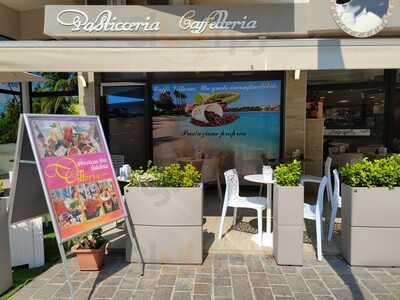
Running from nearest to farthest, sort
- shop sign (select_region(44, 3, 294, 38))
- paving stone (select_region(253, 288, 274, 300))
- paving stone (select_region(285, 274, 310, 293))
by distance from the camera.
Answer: paving stone (select_region(253, 288, 274, 300)) → paving stone (select_region(285, 274, 310, 293)) → shop sign (select_region(44, 3, 294, 38))

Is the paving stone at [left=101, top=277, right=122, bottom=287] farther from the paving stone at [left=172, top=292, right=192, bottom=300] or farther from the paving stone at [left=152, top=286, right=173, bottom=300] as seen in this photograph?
the paving stone at [left=172, top=292, right=192, bottom=300]

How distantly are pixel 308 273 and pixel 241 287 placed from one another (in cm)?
81

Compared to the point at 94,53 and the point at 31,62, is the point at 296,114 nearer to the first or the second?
the point at 94,53

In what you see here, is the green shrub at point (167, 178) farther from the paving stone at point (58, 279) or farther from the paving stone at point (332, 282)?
the paving stone at point (332, 282)

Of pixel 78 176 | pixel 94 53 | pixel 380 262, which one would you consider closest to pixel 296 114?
pixel 380 262

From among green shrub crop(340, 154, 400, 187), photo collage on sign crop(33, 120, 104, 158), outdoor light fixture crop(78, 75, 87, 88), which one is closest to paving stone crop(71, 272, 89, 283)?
photo collage on sign crop(33, 120, 104, 158)

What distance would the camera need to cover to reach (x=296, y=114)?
6656mm

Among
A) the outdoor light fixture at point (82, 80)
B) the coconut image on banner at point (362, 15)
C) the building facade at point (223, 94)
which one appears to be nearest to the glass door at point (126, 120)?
the building facade at point (223, 94)

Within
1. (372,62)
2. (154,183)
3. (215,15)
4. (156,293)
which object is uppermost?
(215,15)

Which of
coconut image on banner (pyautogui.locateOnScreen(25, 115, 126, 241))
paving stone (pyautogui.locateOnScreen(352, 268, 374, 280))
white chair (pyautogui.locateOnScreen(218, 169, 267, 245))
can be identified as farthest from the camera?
white chair (pyautogui.locateOnScreen(218, 169, 267, 245))

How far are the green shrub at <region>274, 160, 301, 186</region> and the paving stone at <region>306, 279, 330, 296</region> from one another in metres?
1.04

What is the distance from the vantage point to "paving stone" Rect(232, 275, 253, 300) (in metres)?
3.05

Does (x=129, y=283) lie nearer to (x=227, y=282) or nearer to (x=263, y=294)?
(x=227, y=282)

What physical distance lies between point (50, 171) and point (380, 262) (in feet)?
11.8
